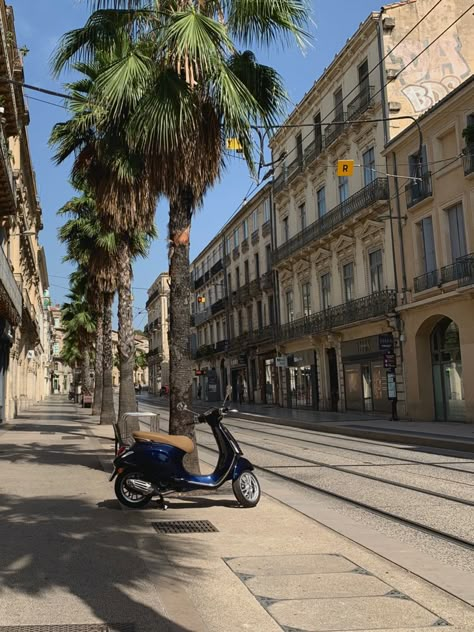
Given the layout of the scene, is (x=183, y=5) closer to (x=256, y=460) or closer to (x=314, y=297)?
(x=256, y=460)

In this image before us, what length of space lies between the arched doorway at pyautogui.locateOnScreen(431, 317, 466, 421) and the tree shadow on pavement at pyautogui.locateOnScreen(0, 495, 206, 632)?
18.1 metres

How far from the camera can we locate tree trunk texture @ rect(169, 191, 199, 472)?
994cm

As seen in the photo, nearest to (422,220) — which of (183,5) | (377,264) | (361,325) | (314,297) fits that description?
(377,264)

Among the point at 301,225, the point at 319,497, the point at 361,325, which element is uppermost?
the point at 301,225

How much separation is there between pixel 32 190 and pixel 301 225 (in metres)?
16.5

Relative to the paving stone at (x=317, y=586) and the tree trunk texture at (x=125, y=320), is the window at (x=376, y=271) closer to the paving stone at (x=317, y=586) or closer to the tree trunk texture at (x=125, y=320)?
the tree trunk texture at (x=125, y=320)

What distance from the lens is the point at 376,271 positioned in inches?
1137

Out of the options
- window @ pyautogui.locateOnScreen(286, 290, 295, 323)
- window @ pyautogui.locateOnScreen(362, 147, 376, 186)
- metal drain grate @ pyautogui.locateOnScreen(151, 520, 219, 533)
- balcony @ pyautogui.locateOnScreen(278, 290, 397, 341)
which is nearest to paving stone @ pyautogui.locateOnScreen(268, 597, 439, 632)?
metal drain grate @ pyautogui.locateOnScreen(151, 520, 219, 533)

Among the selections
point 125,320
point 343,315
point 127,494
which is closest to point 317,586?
point 127,494

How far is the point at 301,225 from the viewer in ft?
126

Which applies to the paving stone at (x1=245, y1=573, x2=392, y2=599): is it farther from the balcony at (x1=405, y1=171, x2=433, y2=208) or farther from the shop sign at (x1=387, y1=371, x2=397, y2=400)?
the balcony at (x1=405, y1=171, x2=433, y2=208)

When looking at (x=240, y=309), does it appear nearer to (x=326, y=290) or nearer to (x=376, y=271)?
(x=326, y=290)

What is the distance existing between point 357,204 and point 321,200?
562cm

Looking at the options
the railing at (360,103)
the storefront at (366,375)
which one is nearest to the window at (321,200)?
the railing at (360,103)
